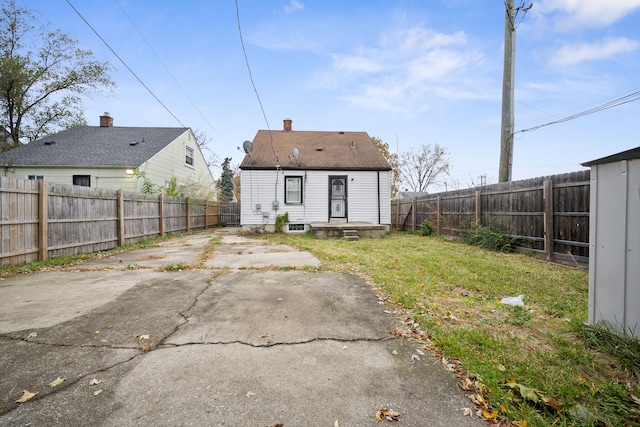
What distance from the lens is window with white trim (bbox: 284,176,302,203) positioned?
12.6 meters

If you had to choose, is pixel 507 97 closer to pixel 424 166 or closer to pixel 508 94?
pixel 508 94

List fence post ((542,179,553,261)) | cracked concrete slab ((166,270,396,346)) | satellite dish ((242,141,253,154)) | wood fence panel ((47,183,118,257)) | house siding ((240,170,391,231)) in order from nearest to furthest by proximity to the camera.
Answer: cracked concrete slab ((166,270,396,346)) → fence post ((542,179,553,261)) → wood fence panel ((47,183,118,257)) → satellite dish ((242,141,253,154)) → house siding ((240,170,391,231))

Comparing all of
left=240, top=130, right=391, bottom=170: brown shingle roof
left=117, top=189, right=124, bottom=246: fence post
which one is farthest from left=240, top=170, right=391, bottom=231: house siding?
left=117, top=189, right=124, bottom=246: fence post

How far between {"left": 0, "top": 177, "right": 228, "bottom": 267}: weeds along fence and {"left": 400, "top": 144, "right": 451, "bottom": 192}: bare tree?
2818 cm

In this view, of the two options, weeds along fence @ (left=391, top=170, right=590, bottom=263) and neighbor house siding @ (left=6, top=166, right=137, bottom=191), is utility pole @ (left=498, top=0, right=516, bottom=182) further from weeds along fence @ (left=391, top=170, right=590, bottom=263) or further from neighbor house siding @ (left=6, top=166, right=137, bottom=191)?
neighbor house siding @ (left=6, top=166, right=137, bottom=191)

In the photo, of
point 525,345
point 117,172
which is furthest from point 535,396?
point 117,172

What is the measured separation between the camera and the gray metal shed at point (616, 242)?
7.06ft

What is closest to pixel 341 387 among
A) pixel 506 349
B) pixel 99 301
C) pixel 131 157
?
pixel 506 349

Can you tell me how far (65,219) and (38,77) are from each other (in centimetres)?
2122

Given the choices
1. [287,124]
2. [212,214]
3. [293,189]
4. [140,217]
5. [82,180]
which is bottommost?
[212,214]

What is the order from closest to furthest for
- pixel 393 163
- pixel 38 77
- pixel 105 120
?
1. pixel 105 120
2. pixel 38 77
3. pixel 393 163

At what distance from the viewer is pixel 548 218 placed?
241 inches

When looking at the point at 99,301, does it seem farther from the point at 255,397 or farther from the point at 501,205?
the point at 501,205

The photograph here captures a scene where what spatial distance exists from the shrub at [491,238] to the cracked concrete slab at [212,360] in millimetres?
5634
